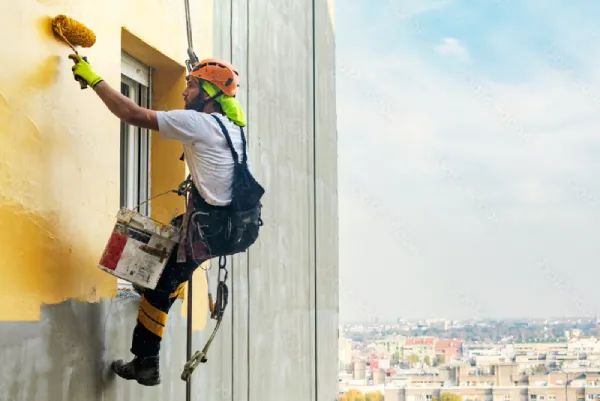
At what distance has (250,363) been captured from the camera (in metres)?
7.14

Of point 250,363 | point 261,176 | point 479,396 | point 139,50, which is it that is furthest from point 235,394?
point 479,396

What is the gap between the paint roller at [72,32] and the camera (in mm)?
3992

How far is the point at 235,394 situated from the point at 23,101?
3.66m

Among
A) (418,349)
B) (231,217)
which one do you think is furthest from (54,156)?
(418,349)

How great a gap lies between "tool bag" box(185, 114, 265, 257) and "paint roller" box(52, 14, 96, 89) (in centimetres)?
75

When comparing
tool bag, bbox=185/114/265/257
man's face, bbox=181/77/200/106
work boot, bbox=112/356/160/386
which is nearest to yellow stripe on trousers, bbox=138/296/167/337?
work boot, bbox=112/356/160/386

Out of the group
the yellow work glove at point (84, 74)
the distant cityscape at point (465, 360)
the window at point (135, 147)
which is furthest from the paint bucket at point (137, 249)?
the distant cityscape at point (465, 360)

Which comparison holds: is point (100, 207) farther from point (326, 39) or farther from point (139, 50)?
point (326, 39)

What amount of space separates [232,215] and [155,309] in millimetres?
647

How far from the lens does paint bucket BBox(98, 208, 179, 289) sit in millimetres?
4066

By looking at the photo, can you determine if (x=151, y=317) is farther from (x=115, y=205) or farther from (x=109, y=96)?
(x=109, y=96)

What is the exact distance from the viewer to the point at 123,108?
12.6 feet

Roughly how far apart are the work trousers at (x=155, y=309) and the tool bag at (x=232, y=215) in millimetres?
187

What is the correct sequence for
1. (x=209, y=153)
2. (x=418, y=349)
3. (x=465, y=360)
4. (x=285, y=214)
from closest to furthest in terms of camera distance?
(x=209, y=153)
(x=285, y=214)
(x=418, y=349)
(x=465, y=360)
